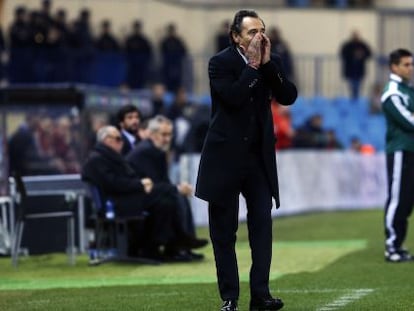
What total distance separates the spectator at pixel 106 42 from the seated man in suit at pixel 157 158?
12.0 m

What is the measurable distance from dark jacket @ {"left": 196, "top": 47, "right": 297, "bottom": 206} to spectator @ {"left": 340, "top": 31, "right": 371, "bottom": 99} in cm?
2173

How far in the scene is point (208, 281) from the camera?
42.2ft

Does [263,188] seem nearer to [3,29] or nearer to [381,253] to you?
[381,253]

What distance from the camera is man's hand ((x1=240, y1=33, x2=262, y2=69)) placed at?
370 inches

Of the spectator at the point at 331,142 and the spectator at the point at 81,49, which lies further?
the spectator at the point at 331,142

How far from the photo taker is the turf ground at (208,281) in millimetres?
10789

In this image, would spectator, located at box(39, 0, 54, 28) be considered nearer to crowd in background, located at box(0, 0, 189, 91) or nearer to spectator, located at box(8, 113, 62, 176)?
crowd in background, located at box(0, 0, 189, 91)

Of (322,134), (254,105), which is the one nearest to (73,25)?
(322,134)

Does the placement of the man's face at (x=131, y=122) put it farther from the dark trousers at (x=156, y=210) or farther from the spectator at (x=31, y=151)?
the spectator at (x=31, y=151)

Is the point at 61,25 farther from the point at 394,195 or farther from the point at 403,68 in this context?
the point at 394,195

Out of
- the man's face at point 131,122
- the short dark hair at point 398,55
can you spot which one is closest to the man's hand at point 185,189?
the man's face at point 131,122

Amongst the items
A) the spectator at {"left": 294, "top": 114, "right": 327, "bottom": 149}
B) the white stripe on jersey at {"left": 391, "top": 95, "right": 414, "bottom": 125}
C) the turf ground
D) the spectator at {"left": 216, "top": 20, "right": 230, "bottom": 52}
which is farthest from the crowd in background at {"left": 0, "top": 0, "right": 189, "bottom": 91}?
the white stripe on jersey at {"left": 391, "top": 95, "right": 414, "bottom": 125}

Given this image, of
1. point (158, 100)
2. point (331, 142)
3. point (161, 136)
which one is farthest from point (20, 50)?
point (161, 136)

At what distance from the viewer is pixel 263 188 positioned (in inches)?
384
